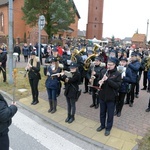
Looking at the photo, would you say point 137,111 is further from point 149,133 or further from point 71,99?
point 71,99

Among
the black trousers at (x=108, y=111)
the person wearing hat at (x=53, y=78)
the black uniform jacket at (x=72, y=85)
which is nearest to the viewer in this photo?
the black trousers at (x=108, y=111)

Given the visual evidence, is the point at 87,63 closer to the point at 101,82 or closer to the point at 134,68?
the point at 134,68

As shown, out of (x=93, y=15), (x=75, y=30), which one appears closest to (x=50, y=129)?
(x=75, y=30)

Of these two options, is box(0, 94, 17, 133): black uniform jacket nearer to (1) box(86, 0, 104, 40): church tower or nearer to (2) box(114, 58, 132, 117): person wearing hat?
(2) box(114, 58, 132, 117): person wearing hat

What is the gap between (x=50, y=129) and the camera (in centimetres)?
510

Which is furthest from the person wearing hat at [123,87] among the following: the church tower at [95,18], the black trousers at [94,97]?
the church tower at [95,18]

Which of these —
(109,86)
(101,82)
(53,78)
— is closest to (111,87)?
(109,86)

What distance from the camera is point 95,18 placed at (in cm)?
5550

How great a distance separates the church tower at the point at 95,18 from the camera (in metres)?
54.4

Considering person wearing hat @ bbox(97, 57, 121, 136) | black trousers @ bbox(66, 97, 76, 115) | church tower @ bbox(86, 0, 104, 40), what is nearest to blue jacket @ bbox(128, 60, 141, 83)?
person wearing hat @ bbox(97, 57, 121, 136)

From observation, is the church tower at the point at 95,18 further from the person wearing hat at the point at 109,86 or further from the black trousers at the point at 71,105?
the person wearing hat at the point at 109,86

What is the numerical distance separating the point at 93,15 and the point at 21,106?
5265 centimetres

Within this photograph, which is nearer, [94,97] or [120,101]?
[120,101]

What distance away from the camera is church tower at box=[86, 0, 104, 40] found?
2143 inches
